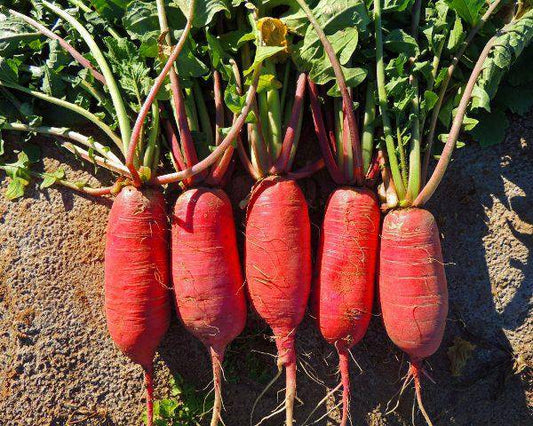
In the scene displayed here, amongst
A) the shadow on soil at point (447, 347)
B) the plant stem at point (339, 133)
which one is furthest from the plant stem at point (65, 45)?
the plant stem at point (339, 133)

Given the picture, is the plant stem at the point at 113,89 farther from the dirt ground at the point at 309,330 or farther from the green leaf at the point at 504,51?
the green leaf at the point at 504,51

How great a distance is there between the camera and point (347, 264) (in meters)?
2.01

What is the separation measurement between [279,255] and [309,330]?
0.50 meters

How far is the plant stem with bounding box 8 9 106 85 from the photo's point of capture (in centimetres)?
202

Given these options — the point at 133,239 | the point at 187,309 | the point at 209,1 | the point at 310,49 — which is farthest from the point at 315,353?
the point at 209,1

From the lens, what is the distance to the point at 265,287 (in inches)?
79.4

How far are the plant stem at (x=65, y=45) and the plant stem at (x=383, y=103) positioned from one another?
47.0 inches

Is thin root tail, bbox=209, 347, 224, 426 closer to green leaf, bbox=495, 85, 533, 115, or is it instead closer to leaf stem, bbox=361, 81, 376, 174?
leaf stem, bbox=361, 81, 376, 174

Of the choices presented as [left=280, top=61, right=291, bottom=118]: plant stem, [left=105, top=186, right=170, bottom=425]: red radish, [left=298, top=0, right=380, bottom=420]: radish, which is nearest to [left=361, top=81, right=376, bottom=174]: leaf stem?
[left=298, top=0, right=380, bottom=420]: radish

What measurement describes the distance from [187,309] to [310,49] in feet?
4.02

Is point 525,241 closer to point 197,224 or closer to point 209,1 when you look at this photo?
point 197,224

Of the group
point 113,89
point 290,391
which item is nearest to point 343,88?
point 113,89

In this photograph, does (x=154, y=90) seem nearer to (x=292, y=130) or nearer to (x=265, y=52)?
(x=265, y=52)

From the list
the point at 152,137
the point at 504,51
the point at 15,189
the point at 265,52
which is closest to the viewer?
the point at 265,52
